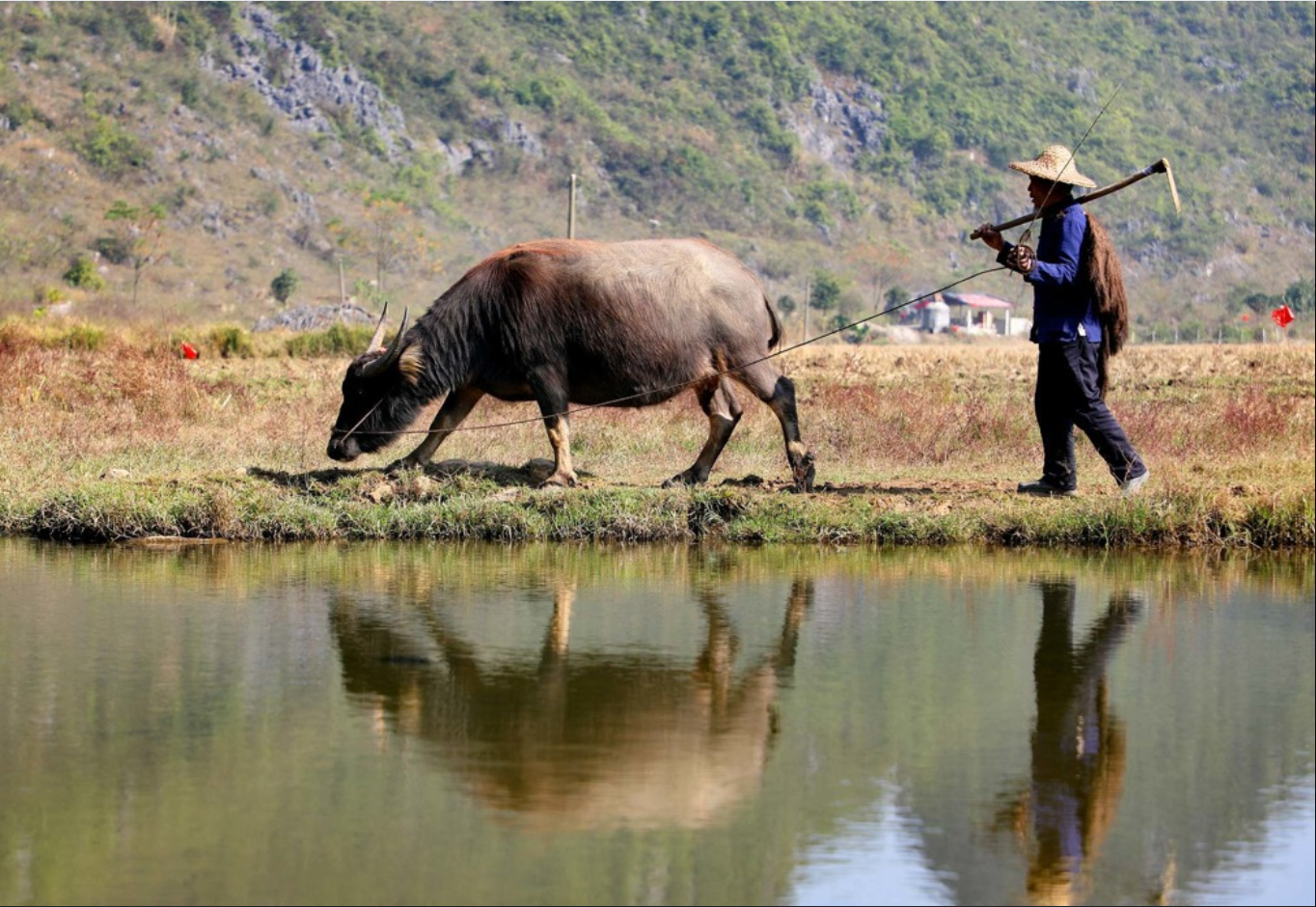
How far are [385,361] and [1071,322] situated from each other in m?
4.44

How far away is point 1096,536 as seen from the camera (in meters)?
10.9

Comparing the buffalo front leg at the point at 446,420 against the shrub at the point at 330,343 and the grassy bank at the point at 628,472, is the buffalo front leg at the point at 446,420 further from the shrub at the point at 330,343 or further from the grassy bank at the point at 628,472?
the shrub at the point at 330,343

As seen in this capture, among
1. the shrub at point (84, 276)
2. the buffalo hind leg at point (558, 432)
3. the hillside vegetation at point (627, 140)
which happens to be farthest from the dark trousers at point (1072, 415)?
the shrub at point (84, 276)

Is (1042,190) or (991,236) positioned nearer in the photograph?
(991,236)

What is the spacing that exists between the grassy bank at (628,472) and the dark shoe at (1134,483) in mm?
74

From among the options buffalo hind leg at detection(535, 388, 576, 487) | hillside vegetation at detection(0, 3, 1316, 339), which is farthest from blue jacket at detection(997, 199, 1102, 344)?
hillside vegetation at detection(0, 3, 1316, 339)

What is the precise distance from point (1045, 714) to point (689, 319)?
5387mm

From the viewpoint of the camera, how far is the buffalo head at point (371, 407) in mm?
12359

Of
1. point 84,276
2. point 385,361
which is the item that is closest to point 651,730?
point 385,361

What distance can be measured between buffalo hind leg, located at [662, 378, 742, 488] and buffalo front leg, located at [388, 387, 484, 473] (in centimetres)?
146

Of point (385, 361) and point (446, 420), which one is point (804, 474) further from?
point (385, 361)

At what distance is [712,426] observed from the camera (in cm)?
1247

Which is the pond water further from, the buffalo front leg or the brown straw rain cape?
the buffalo front leg

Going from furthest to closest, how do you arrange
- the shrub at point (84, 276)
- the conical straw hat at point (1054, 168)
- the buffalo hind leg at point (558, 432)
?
the shrub at point (84, 276)
the buffalo hind leg at point (558, 432)
the conical straw hat at point (1054, 168)
